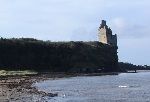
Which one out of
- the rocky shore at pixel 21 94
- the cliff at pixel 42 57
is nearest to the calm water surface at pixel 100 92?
the rocky shore at pixel 21 94

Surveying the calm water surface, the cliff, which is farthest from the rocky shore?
the cliff

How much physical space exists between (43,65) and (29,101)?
135746 millimetres

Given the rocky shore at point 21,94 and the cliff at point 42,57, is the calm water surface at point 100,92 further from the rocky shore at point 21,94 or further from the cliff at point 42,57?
the cliff at point 42,57

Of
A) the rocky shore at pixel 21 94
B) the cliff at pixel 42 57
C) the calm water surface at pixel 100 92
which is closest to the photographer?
the rocky shore at pixel 21 94

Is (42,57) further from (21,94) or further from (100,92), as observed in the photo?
(21,94)

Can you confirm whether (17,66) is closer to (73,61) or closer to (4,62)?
(4,62)

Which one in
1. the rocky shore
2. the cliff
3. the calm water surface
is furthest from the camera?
the cliff

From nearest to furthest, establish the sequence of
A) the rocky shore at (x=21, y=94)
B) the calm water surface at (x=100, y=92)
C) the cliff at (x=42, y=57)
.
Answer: the rocky shore at (x=21, y=94) < the calm water surface at (x=100, y=92) < the cliff at (x=42, y=57)

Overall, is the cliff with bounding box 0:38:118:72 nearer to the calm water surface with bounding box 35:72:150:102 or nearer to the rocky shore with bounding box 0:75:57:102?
the calm water surface with bounding box 35:72:150:102

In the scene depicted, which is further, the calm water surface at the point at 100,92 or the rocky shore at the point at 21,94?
the calm water surface at the point at 100,92

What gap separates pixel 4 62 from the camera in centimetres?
17188

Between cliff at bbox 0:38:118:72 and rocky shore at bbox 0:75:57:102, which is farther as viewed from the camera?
cliff at bbox 0:38:118:72

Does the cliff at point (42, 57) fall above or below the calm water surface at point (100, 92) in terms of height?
above

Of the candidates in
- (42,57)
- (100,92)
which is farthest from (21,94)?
(42,57)
